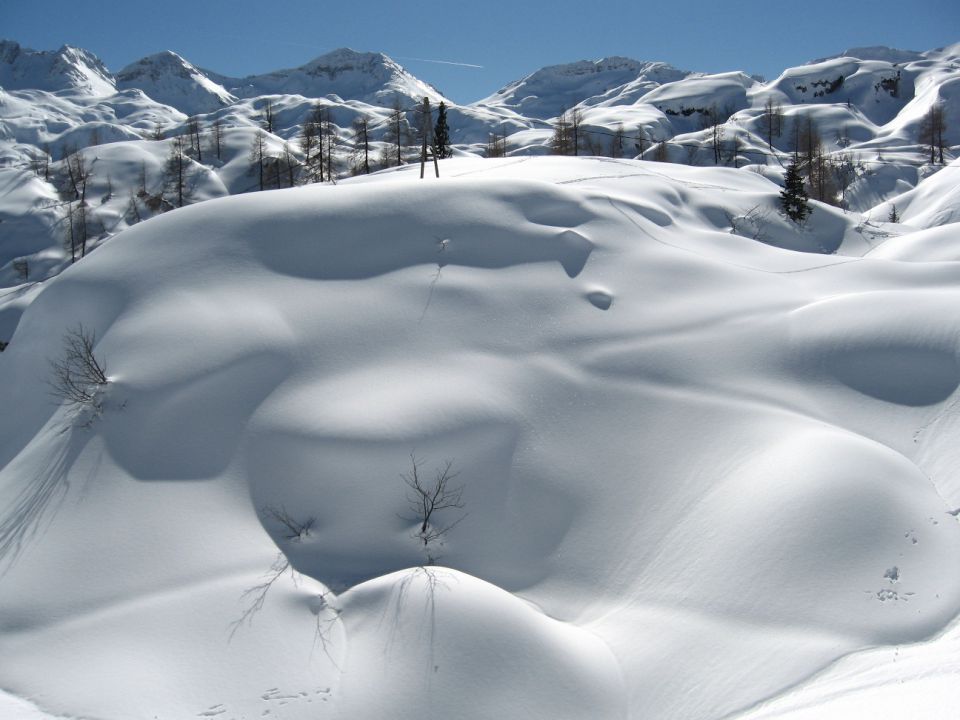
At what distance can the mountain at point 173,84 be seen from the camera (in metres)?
161

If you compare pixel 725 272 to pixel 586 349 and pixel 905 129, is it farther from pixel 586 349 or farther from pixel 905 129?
pixel 905 129

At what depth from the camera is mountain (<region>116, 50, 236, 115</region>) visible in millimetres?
161250

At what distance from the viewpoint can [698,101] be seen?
99.2 m

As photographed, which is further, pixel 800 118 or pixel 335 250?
pixel 800 118

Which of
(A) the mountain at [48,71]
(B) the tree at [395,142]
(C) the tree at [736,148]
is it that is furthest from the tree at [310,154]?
(A) the mountain at [48,71]

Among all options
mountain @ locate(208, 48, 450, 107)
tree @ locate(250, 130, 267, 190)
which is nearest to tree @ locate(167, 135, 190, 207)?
tree @ locate(250, 130, 267, 190)

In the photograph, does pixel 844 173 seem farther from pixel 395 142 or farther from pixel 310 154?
pixel 310 154

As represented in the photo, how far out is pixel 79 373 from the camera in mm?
13297

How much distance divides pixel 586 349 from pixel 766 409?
4.27m

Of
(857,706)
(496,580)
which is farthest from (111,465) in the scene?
(857,706)

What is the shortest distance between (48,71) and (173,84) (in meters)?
38.6

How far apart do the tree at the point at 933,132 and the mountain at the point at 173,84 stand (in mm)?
159103

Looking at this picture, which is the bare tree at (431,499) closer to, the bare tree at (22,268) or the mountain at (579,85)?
the bare tree at (22,268)

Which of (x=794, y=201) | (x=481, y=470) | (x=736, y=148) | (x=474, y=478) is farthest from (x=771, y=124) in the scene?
(x=474, y=478)
